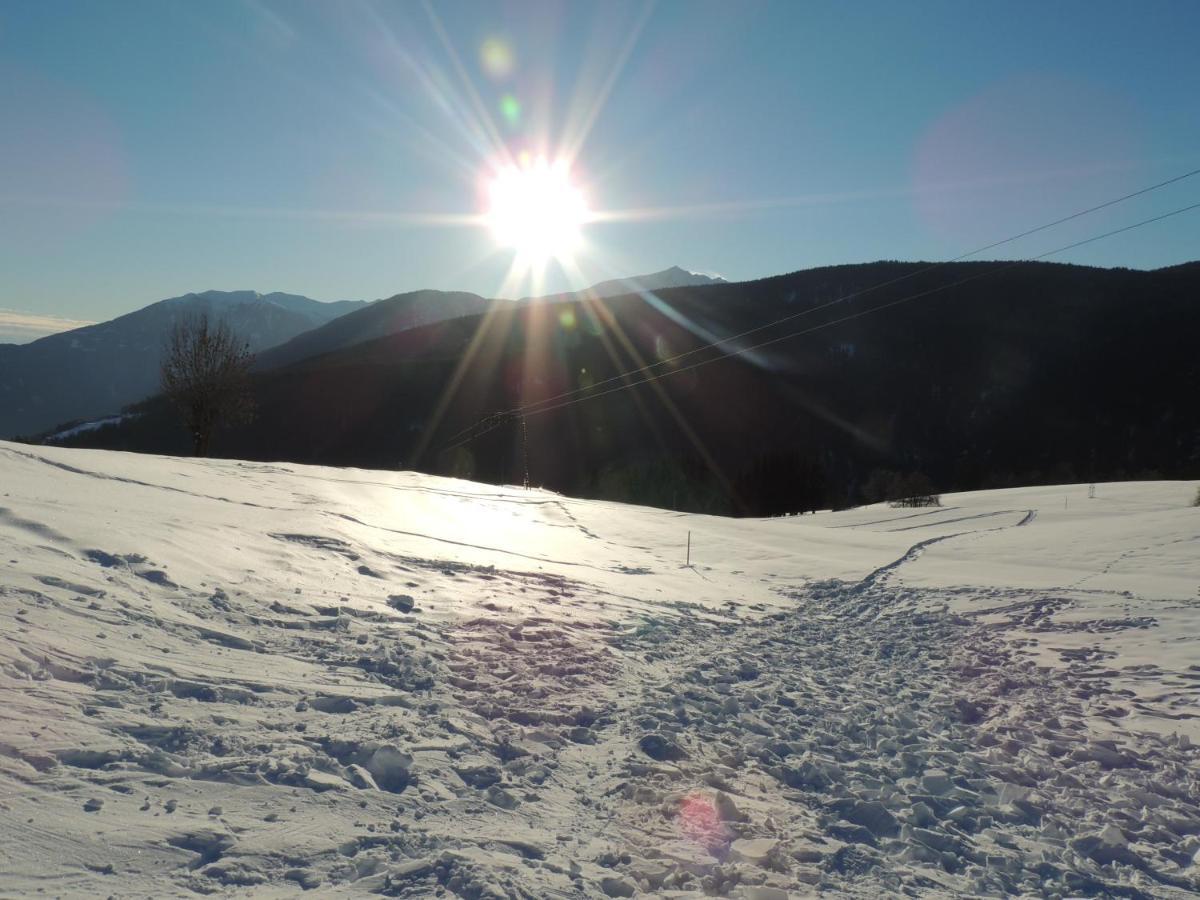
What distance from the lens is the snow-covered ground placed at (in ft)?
11.9

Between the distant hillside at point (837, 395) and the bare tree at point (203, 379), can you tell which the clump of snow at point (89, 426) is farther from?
the bare tree at point (203, 379)

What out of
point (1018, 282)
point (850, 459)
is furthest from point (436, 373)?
point (1018, 282)

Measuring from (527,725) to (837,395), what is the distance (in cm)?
15368

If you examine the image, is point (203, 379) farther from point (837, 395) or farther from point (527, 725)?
point (837, 395)

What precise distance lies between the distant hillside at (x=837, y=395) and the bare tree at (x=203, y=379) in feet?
217

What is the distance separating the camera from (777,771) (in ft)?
17.2

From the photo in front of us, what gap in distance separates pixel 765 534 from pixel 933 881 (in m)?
18.8

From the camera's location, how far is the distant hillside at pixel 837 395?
4870 inches

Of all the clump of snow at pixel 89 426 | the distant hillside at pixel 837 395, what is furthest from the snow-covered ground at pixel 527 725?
the clump of snow at pixel 89 426

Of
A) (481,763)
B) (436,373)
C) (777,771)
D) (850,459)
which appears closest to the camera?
(481,763)

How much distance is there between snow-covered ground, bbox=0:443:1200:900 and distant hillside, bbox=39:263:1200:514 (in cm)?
8990

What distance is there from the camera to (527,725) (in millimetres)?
5578

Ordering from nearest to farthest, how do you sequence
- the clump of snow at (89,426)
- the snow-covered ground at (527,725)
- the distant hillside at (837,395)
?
the snow-covered ground at (527,725) < the distant hillside at (837,395) < the clump of snow at (89,426)

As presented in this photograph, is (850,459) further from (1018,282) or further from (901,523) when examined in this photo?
(901,523)
